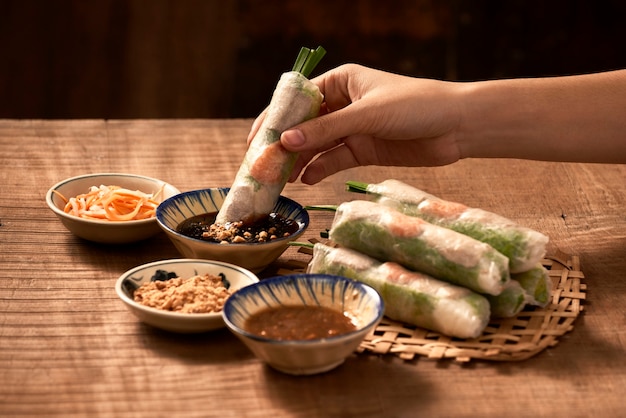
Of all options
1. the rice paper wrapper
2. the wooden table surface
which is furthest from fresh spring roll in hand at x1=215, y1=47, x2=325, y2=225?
the wooden table surface

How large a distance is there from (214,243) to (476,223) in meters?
0.53

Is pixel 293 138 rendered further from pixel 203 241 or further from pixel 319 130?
pixel 203 241

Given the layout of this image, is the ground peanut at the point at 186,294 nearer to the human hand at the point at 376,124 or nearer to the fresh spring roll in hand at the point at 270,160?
the fresh spring roll in hand at the point at 270,160

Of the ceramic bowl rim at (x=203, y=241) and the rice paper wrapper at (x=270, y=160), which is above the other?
the rice paper wrapper at (x=270, y=160)

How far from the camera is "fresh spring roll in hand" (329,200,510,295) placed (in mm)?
1603

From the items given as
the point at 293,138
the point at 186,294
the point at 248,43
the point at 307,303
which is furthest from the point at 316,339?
the point at 248,43

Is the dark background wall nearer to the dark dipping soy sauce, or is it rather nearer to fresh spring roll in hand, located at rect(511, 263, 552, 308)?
the dark dipping soy sauce

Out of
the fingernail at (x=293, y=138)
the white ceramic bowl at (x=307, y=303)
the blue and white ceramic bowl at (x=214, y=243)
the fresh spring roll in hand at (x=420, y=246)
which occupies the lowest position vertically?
the blue and white ceramic bowl at (x=214, y=243)

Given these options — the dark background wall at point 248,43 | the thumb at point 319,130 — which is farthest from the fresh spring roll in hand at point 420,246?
the dark background wall at point 248,43

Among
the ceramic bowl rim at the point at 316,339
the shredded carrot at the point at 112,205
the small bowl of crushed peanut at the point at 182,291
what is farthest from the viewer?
the shredded carrot at the point at 112,205

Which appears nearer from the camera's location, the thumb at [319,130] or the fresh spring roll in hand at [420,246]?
the fresh spring roll in hand at [420,246]

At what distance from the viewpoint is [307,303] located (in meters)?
1.60

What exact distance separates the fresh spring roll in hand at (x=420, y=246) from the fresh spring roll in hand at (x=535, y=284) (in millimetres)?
115

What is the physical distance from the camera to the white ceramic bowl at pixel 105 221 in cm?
194
